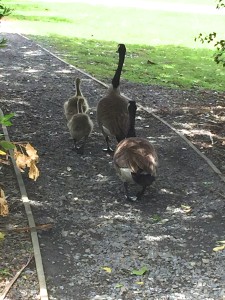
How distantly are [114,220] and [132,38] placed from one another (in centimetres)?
1768

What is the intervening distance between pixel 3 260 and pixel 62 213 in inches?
54.4

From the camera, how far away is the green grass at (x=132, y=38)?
16422 mm

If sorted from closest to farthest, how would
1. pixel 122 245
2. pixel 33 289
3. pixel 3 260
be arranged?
pixel 33 289
pixel 3 260
pixel 122 245

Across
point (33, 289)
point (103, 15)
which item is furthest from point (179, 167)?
point (103, 15)

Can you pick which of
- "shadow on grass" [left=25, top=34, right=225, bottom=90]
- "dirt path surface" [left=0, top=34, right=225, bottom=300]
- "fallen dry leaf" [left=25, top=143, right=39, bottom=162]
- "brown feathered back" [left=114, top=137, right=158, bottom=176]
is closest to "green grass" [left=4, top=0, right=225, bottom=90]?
"shadow on grass" [left=25, top=34, right=225, bottom=90]

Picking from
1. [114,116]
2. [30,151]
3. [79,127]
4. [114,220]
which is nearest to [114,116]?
[114,116]

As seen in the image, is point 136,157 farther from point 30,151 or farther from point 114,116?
point 30,151

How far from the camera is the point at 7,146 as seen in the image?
4223mm

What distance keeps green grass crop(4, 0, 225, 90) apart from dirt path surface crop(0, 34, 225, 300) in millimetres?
5317

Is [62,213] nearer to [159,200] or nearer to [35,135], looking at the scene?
[159,200]

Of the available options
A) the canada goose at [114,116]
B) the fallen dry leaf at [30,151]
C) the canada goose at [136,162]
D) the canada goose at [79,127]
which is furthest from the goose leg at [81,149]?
the fallen dry leaf at [30,151]

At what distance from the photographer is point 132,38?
23422 millimetres

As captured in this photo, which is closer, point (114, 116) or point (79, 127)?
point (114, 116)

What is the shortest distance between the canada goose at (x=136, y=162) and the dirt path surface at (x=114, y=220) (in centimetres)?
50
